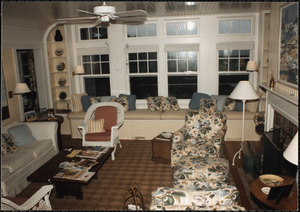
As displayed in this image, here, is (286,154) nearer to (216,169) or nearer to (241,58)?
(216,169)

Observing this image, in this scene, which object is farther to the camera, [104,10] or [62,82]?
[62,82]

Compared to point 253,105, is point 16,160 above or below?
below

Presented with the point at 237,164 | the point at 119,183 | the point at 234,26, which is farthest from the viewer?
the point at 234,26

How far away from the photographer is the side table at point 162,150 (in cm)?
473

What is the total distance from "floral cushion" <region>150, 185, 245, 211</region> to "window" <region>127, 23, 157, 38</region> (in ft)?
16.3

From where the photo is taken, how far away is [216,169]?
3492 millimetres

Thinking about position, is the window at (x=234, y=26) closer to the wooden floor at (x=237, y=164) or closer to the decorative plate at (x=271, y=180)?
the wooden floor at (x=237, y=164)

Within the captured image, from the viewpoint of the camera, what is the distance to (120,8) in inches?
198

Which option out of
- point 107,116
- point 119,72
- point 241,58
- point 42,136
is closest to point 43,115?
point 42,136

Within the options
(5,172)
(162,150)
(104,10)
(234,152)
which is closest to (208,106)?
(234,152)

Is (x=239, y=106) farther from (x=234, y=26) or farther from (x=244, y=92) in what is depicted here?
(x=234, y=26)

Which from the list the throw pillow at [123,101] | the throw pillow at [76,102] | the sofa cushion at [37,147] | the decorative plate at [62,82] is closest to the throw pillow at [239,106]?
the throw pillow at [123,101]

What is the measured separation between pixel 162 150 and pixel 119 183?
1032 millimetres

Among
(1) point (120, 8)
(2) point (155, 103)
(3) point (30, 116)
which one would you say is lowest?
(3) point (30, 116)
